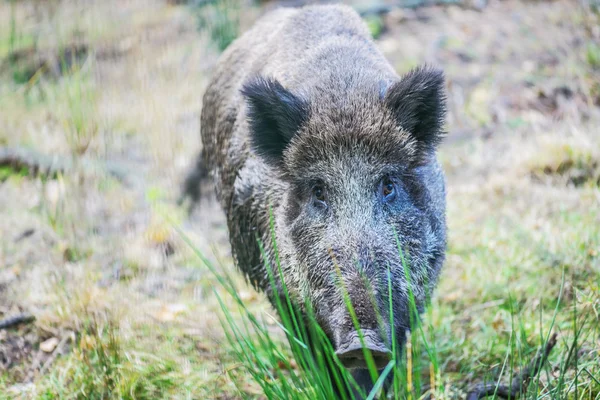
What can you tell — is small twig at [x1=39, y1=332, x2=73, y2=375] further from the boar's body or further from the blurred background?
the boar's body

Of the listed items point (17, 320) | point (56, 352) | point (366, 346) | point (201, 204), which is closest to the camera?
point (366, 346)

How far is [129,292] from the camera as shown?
449 centimetres

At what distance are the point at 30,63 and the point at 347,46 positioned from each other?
278 inches

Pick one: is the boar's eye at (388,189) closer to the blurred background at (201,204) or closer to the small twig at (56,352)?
the blurred background at (201,204)

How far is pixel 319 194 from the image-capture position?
3.08m

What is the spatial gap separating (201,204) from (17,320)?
2.82m

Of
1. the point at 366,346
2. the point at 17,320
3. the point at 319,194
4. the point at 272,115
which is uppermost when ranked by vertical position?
the point at 272,115

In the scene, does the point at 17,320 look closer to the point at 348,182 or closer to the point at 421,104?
the point at 348,182

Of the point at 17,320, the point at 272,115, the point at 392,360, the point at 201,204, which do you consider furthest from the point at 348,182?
the point at 201,204

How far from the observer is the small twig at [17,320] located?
4.02 m

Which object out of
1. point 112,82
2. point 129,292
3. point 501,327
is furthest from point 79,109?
point 112,82

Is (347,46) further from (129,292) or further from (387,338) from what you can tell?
(129,292)

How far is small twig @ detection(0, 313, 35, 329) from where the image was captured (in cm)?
402

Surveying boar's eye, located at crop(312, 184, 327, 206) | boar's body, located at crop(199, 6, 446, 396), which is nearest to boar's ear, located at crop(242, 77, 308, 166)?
boar's body, located at crop(199, 6, 446, 396)
